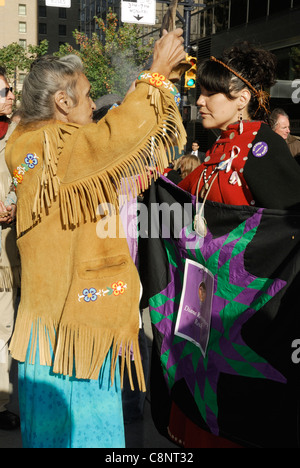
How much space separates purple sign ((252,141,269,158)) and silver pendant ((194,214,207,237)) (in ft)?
1.28

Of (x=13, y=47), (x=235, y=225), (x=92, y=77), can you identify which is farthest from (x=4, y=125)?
(x=13, y=47)

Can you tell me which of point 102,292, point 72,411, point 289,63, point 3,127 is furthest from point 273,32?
point 72,411

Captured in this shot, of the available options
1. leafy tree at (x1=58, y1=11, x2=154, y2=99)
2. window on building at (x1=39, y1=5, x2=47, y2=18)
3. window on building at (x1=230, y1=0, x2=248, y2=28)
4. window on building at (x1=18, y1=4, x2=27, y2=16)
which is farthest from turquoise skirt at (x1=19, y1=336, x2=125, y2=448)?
window on building at (x1=39, y1=5, x2=47, y2=18)

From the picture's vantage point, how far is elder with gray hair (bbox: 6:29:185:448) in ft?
7.23

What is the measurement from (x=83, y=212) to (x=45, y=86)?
545 millimetres

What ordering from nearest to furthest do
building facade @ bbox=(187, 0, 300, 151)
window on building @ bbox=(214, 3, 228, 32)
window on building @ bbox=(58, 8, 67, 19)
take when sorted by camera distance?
building facade @ bbox=(187, 0, 300, 151)
window on building @ bbox=(214, 3, 228, 32)
window on building @ bbox=(58, 8, 67, 19)

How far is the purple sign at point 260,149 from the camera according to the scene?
237cm

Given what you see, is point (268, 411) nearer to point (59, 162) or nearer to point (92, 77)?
point (59, 162)

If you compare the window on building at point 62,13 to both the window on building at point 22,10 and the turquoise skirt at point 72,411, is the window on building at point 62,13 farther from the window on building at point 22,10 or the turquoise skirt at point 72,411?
the turquoise skirt at point 72,411

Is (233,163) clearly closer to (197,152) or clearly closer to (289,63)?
(197,152)

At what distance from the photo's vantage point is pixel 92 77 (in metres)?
31.0

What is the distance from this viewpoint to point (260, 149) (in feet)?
7.84

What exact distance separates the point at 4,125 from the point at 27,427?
2062mm

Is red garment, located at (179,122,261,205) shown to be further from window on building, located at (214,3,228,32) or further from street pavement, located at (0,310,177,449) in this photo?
window on building, located at (214,3,228,32)
